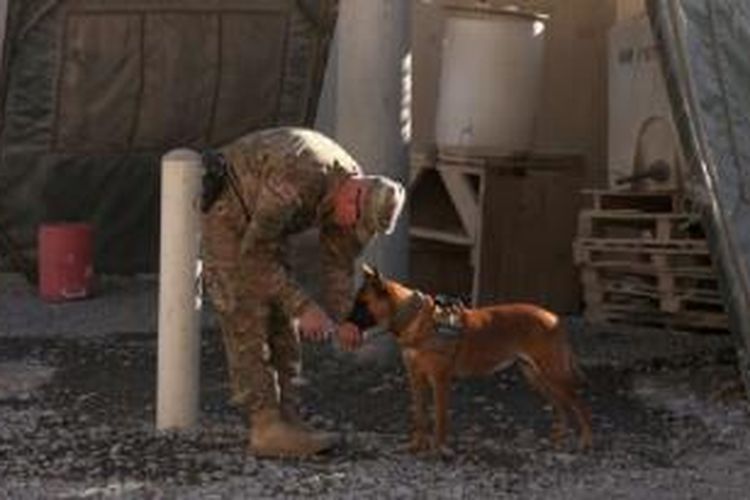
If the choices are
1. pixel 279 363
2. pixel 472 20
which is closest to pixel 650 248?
pixel 472 20

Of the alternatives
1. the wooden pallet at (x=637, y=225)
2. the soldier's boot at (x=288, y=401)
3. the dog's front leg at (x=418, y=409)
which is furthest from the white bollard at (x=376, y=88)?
the dog's front leg at (x=418, y=409)

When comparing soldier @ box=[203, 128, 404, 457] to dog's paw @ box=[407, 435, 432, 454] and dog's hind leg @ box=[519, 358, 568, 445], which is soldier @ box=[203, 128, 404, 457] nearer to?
dog's paw @ box=[407, 435, 432, 454]

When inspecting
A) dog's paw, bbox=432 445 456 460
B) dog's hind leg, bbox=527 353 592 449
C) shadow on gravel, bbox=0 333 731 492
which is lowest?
shadow on gravel, bbox=0 333 731 492

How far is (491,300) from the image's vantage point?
10742 millimetres

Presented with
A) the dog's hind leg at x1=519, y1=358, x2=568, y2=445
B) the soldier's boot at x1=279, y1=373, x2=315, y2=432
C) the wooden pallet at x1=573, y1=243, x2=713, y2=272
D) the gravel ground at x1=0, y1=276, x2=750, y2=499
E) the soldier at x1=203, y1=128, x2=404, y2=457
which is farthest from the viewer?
the wooden pallet at x1=573, y1=243, x2=713, y2=272

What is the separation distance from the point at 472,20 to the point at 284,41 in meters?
1.33

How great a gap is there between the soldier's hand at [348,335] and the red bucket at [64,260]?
5251 millimetres

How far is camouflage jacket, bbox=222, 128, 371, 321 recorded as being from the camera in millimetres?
6246

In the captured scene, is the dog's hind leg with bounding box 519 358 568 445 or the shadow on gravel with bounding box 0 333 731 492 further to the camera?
the dog's hind leg with bounding box 519 358 568 445

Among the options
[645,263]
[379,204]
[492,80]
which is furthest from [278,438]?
[492,80]

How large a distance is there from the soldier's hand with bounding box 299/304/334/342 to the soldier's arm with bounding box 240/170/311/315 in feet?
0.21

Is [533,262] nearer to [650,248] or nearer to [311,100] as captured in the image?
[650,248]

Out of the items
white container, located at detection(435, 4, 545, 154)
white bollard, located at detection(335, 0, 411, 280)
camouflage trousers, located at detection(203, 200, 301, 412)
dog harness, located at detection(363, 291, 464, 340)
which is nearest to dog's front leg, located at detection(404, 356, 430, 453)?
dog harness, located at detection(363, 291, 464, 340)

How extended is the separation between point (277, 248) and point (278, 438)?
2.75 feet
